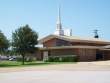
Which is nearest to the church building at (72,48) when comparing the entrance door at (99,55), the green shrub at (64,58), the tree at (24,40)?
the entrance door at (99,55)

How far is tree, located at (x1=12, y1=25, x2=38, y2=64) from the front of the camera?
1858 inches

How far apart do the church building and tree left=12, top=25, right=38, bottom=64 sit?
7265 millimetres

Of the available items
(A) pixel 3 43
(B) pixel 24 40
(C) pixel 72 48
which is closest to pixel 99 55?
(C) pixel 72 48

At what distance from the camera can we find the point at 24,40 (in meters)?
47.2

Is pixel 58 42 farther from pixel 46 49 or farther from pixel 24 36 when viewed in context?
pixel 24 36

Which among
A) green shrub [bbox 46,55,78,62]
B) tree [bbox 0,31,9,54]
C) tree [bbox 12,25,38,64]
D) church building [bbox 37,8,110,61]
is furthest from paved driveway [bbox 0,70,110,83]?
church building [bbox 37,8,110,61]

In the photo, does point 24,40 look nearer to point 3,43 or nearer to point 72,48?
point 3,43

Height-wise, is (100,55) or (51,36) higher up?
(51,36)

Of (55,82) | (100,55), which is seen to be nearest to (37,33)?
(100,55)

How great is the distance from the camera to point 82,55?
53.4 metres

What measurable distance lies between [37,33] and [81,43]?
11.9 metres

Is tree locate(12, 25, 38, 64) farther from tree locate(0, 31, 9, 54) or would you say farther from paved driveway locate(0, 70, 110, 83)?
paved driveway locate(0, 70, 110, 83)

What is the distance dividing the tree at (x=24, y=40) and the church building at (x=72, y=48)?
23.8 ft

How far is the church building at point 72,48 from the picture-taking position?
5309cm
